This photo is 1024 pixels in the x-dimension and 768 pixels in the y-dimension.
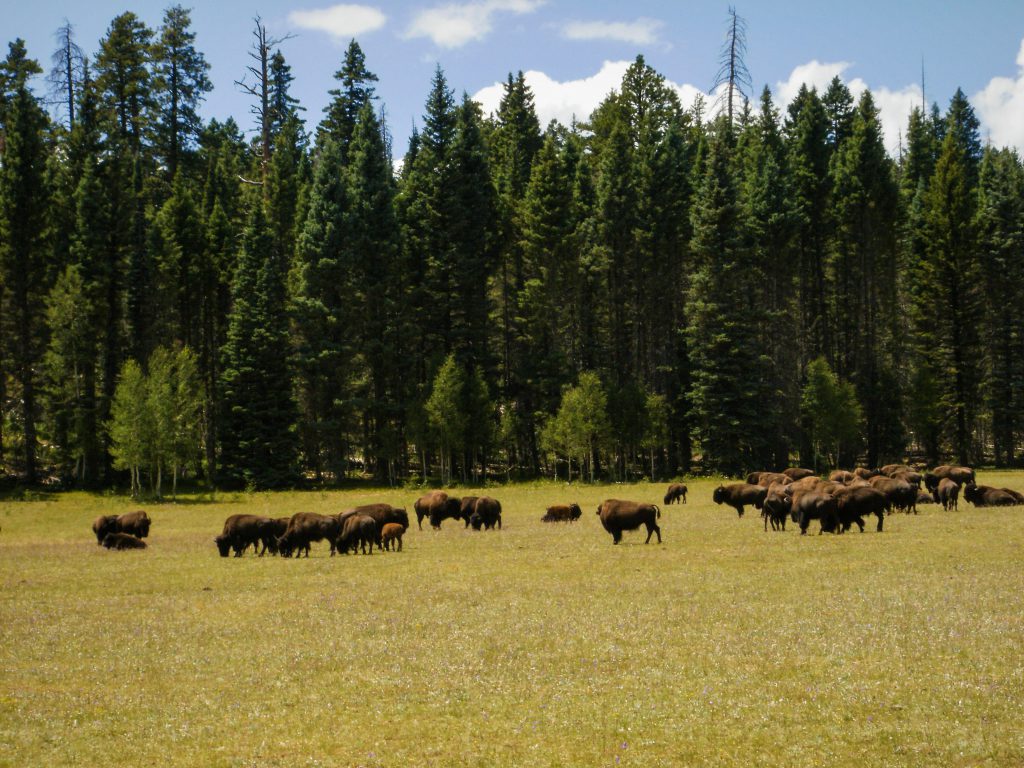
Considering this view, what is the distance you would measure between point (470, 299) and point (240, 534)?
41466 millimetres

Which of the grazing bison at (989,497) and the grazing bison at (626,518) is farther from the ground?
the grazing bison at (626,518)

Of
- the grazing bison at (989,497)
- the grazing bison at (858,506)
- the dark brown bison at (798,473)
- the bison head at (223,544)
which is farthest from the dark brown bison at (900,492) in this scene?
the bison head at (223,544)

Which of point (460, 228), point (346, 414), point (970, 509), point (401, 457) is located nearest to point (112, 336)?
point (346, 414)

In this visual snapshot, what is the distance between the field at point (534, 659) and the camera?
9.83 meters

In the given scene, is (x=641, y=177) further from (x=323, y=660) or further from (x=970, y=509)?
(x=323, y=660)

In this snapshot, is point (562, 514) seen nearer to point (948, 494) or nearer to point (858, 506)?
point (858, 506)

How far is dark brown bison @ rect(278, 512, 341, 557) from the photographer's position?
88.4 feet

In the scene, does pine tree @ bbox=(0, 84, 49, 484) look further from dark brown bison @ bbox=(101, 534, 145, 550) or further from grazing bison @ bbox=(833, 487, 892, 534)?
grazing bison @ bbox=(833, 487, 892, 534)

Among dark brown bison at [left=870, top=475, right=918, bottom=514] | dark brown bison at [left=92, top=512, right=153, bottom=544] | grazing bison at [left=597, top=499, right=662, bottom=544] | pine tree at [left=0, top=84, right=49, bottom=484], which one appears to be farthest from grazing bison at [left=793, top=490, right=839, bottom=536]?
pine tree at [left=0, top=84, right=49, bottom=484]

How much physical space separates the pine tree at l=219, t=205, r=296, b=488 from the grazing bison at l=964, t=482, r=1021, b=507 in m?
41.8

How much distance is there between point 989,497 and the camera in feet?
111

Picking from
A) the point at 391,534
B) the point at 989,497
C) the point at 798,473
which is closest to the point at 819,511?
the point at 989,497

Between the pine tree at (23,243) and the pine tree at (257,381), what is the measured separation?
12334mm

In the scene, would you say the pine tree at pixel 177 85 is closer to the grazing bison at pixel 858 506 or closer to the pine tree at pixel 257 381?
the pine tree at pixel 257 381
